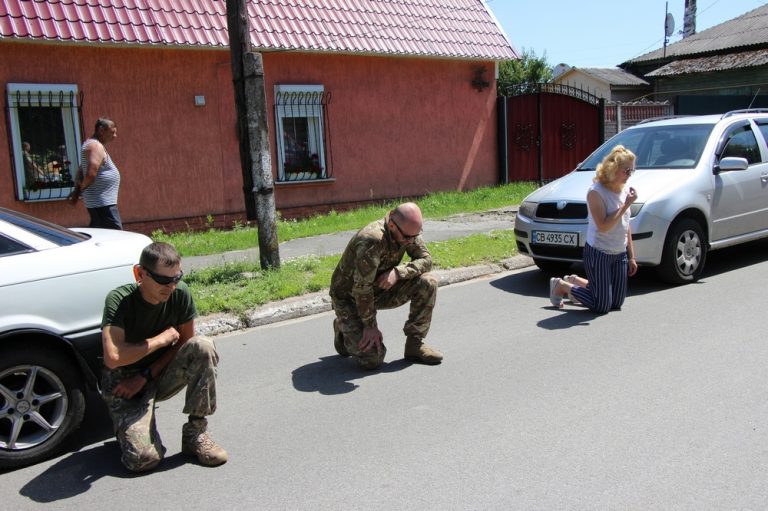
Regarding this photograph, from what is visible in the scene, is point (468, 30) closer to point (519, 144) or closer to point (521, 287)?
point (519, 144)

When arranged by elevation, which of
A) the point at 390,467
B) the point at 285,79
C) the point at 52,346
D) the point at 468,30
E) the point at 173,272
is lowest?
the point at 390,467

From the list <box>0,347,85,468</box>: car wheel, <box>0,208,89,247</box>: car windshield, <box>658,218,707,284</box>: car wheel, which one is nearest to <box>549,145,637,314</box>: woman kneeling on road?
<box>658,218,707,284</box>: car wheel

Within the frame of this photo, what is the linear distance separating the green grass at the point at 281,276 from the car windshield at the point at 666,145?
164cm

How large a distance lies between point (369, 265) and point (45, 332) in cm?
205

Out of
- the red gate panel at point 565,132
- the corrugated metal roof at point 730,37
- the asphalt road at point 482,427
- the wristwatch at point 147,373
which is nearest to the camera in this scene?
the asphalt road at point 482,427

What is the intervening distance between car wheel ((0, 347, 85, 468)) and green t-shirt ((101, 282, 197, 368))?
394mm

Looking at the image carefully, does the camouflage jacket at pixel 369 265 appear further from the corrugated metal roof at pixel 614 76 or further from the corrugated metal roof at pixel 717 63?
the corrugated metal roof at pixel 614 76

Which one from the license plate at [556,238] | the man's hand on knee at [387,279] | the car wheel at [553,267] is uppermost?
the man's hand on knee at [387,279]

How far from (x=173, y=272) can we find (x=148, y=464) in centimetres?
103

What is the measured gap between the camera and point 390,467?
381 centimetres

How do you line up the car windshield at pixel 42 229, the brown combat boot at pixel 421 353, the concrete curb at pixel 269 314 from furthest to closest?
1. the concrete curb at pixel 269 314
2. the brown combat boot at pixel 421 353
3. the car windshield at pixel 42 229

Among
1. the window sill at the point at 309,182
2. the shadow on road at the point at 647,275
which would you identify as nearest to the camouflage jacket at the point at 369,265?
the shadow on road at the point at 647,275

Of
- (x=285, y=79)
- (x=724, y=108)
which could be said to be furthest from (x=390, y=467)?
(x=724, y=108)

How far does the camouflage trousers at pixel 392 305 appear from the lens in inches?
209
